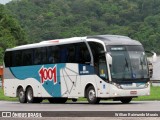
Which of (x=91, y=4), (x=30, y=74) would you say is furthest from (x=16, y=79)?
(x=91, y=4)

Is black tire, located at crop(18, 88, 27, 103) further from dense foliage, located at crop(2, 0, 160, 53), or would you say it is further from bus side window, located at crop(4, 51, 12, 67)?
dense foliage, located at crop(2, 0, 160, 53)

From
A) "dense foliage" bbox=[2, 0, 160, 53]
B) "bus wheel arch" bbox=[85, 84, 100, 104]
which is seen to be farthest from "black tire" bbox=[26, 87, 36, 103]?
"dense foliage" bbox=[2, 0, 160, 53]

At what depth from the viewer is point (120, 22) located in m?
137

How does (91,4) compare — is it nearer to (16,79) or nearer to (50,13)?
(50,13)

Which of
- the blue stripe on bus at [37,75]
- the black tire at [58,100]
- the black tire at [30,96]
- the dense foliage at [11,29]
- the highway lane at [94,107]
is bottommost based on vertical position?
the highway lane at [94,107]

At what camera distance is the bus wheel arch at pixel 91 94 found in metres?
Answer: 27.6

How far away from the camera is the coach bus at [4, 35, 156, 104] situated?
27.0 m

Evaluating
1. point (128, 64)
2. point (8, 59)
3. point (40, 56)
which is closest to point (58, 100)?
point (40, 56)

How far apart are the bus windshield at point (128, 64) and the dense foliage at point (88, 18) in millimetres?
89312

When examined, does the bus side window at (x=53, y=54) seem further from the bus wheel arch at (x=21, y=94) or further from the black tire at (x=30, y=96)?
the bus wheel arch at (x=21, y=94)

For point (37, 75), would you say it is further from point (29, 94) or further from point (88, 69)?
point (88, 69)

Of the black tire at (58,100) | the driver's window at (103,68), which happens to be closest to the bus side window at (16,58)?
the black tire at (58,100)

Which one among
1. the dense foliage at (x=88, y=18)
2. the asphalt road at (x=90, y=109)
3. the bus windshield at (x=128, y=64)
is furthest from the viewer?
the dense foliage at (x=88, y=18)

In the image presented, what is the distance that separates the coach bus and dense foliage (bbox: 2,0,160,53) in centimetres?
8573
